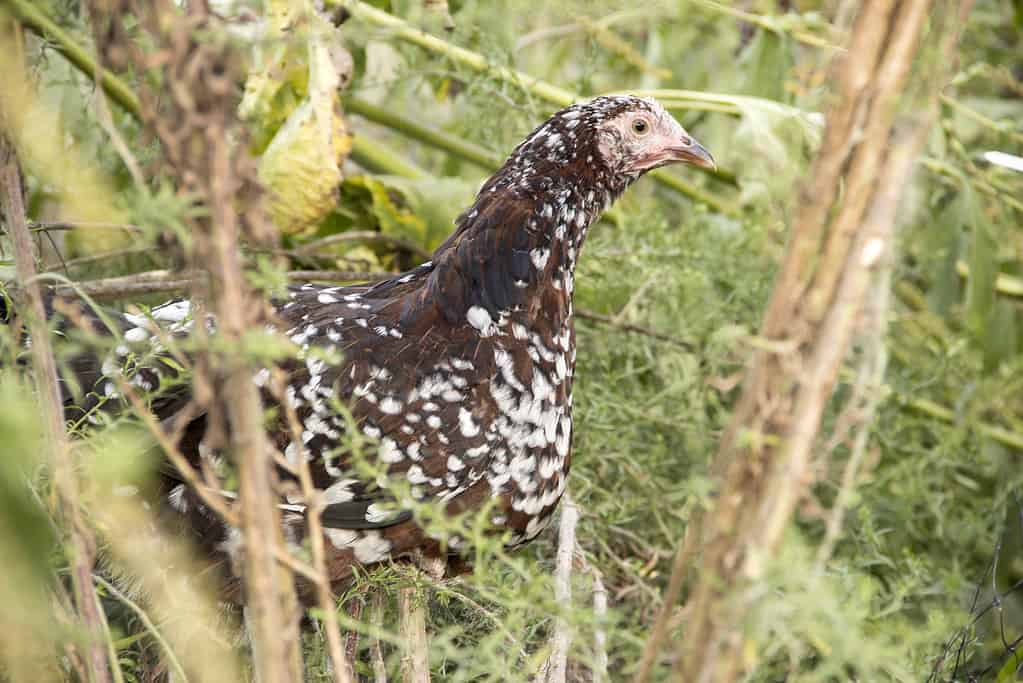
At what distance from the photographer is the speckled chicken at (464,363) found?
5.11 feet

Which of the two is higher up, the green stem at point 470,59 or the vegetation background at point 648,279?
the green stem at point 470,59

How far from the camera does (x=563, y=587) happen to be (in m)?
1.50

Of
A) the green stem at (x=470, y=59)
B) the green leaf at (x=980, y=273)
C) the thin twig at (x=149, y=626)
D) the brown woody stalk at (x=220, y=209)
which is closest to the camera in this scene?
the brown woody stalk at (x=220, y=209)

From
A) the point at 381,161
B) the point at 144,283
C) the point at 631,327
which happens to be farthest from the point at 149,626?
the point at 381,161

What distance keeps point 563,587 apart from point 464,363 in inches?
14.0

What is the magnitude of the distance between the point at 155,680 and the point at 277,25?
1.13 meters

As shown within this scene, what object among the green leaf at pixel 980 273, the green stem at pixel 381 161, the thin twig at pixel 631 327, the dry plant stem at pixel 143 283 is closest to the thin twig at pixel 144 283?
the dry plant stem at pixel 143 283

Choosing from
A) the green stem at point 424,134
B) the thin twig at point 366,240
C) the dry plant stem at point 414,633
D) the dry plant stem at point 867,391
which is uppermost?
the dry plant stem at point 867,391

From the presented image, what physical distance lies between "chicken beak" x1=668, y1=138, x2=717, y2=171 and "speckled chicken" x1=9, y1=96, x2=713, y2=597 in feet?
0.12

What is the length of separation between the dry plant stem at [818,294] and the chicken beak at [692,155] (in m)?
1.07

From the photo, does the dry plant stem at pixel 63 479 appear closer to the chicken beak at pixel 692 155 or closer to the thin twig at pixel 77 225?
the thin twig at pixel 77 225

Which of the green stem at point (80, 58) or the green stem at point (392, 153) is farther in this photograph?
the green stem at point (392, 153)

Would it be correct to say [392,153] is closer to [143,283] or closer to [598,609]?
[143,283]

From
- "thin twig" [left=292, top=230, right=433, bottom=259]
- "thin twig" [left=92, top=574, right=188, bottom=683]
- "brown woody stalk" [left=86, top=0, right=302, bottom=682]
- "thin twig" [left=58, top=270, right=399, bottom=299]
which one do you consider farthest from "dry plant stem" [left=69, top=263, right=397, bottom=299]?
"brown woody stalk" [left=86, top=0, right=302, bottom=682]
